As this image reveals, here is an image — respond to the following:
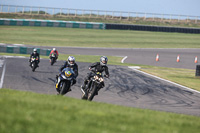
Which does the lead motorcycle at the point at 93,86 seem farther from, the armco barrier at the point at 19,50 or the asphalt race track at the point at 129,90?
the armco barrier at the point at 19,50

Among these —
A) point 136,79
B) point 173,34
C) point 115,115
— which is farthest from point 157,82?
point 173,34

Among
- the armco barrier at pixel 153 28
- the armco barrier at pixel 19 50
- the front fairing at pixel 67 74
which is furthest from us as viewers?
the armco barrier at pixel 153 28

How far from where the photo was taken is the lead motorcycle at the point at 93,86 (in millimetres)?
12273

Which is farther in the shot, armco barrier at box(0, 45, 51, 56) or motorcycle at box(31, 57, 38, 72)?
armco barrier at box(0, 45, 51, 56)

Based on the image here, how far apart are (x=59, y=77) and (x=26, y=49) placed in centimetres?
2478

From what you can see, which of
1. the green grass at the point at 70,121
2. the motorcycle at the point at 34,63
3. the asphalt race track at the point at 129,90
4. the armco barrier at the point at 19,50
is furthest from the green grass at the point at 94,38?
the green grass at the point at 70,121

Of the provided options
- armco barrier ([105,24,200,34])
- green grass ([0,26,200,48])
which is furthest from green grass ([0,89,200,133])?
armco barrier ([105,24,200,34])

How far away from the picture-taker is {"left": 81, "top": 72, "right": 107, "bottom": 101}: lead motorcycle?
40.3 ft

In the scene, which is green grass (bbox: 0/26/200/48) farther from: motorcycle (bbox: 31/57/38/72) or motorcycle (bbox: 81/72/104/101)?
motorcycle (bbox: 81/72/104/101)

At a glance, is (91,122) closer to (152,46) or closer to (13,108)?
(13,108)

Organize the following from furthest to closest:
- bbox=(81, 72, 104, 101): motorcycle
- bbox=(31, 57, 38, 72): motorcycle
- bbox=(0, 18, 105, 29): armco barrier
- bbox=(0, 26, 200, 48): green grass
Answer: bbox=(0, 18, 105, 29): armco barrier, bbox=(0, 26, 200, 48): green grass, bbox=(31, 57, 38, 72): motorcycle, bbox=(81, 72, 104, 101): motorcycle

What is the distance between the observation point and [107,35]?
56562 millimetres

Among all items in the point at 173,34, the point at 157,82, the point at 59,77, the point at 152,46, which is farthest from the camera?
the point at 173,34

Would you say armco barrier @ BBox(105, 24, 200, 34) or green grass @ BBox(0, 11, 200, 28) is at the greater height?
green grass @ BBox(0, 11, 200, 28)
